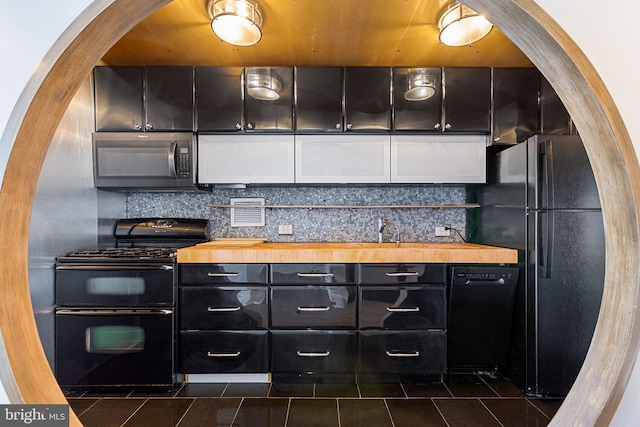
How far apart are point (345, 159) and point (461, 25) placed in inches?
45.3

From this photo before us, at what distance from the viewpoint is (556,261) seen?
1.95 metres

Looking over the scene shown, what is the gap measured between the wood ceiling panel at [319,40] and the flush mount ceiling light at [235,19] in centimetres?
7

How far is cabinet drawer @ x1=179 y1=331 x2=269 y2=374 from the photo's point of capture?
2156 millimetres

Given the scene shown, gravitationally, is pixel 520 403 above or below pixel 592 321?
below

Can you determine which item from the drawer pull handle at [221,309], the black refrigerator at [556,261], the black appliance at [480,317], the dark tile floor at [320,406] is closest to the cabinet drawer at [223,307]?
the drawer pull handle at [221,309]

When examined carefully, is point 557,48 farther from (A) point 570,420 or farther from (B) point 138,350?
(B) point 138,350

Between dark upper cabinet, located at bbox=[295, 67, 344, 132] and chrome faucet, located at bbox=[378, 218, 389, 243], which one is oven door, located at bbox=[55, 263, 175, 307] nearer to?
dark upper cabinet, located at bbox=[295, 67, 344, 132]

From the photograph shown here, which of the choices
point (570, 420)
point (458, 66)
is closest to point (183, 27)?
point (458, 66)

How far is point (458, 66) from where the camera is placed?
2574mm

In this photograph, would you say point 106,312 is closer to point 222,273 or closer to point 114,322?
point 114,322

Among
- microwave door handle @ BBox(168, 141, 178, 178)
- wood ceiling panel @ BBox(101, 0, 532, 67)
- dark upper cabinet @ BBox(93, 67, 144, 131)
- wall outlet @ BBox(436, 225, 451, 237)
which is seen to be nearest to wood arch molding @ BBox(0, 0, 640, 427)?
wood ceiling panel @ BBox(101, 0, 532, 67)

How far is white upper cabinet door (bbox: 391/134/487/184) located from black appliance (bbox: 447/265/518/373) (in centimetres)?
76

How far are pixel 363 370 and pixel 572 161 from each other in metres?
1.90

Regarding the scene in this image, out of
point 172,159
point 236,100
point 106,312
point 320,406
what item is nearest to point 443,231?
point 320,406
